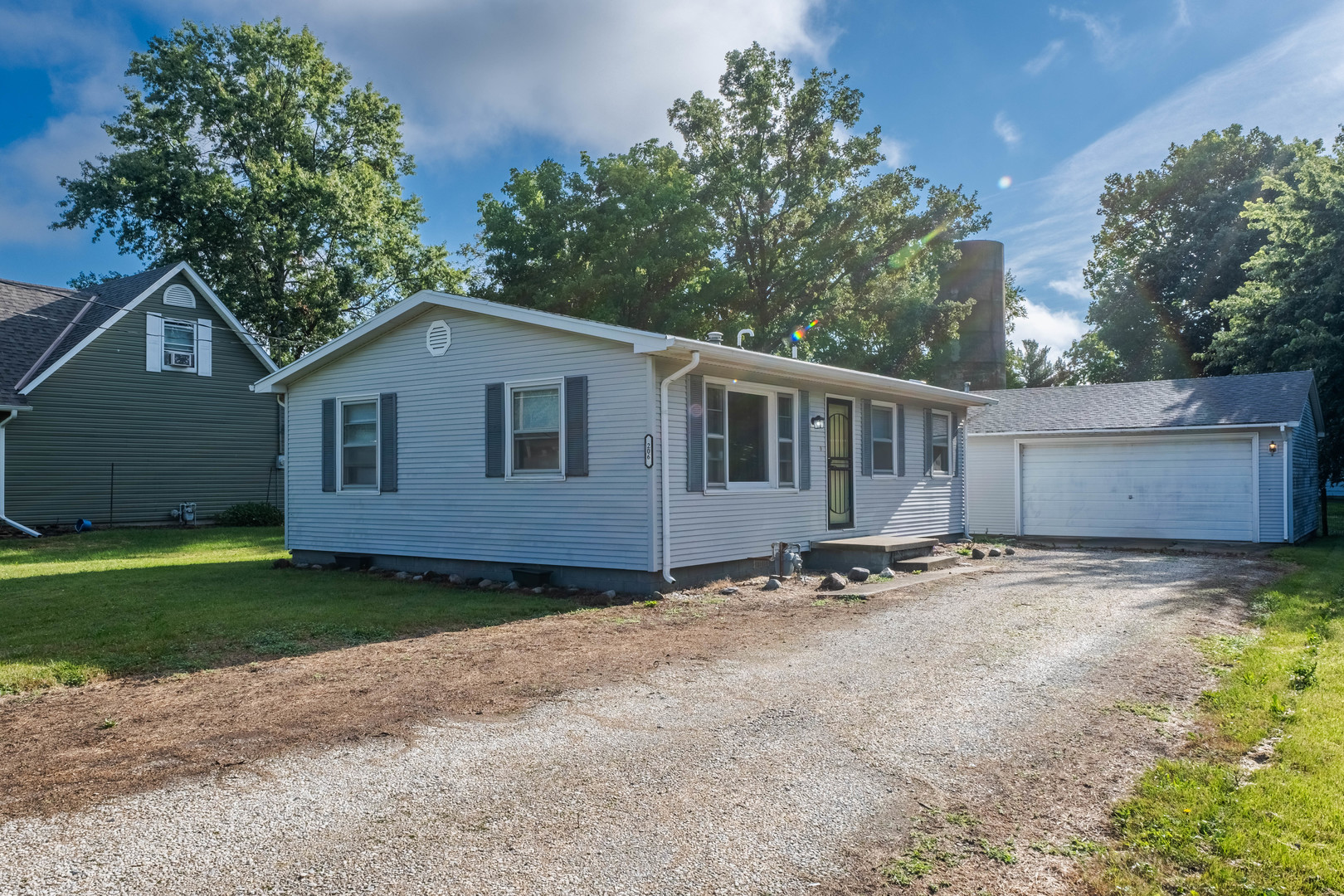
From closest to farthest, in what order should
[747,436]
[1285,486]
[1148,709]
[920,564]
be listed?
1. [1148,709]
2. [747,436]
3. [920,564]
4. [1285,486]

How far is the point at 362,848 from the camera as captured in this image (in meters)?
3.24

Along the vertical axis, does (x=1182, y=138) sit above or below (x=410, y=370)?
above

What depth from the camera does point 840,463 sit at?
521 inches

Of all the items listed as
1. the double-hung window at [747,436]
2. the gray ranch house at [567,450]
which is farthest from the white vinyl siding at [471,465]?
the double-hung window at [747,436]

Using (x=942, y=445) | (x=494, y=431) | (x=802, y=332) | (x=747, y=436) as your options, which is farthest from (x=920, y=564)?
(x=802, y=332)

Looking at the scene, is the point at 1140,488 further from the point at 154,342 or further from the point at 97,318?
the point at 97,318

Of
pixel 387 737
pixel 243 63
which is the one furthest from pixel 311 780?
pixel 243 63

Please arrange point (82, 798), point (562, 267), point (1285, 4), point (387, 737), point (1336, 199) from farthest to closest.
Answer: point (562, 267)
point (1336, 199)
point (1285, 4)
point (387, 737)
point (82, 798)

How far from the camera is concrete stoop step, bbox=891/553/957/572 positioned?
12.0 metres

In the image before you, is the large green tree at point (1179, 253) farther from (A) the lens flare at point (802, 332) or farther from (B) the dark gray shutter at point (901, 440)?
(B) the dark gray shutter at point (901, 440)

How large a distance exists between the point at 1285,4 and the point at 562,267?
66.5 ft

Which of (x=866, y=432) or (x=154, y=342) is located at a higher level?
(x=154, y=342)

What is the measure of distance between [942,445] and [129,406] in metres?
17.8

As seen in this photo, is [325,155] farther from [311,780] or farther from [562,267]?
[311,780]
